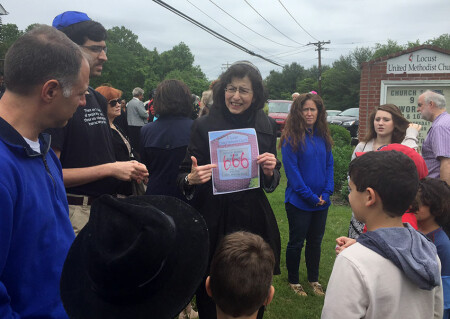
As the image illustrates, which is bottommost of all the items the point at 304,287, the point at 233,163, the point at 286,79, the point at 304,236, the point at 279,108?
the point at 304,287

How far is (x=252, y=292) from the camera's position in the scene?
1.54 meters

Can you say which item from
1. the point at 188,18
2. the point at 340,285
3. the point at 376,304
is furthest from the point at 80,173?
the point at 188,18

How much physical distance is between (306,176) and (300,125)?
1.78 feet

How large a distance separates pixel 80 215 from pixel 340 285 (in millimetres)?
1542

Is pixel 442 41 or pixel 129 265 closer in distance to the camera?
pixel 129 265

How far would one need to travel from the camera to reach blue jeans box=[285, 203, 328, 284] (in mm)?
3750

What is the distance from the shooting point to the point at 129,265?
3.64 ft

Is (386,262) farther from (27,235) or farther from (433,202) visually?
(27,235)

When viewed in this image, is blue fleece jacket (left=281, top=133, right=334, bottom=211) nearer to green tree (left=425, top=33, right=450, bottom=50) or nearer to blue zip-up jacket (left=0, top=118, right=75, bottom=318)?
blue zip-up jacket (left=0, top=118, right=75, bottom=318)

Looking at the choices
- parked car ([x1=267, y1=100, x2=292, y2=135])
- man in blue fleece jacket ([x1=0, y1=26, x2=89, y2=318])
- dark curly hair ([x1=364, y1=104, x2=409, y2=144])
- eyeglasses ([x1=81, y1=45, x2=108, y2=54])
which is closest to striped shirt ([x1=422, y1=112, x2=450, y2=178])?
dark curly hair ([x1=364, y1=104, x2=409, y2=144])

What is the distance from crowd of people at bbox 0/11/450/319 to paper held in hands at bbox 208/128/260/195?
6cm

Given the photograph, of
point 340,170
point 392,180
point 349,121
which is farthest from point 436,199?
point 349,121

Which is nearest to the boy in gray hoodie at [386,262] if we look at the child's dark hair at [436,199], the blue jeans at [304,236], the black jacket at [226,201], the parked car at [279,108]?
the child's dark hair at [436,199]

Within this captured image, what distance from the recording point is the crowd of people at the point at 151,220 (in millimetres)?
1190
